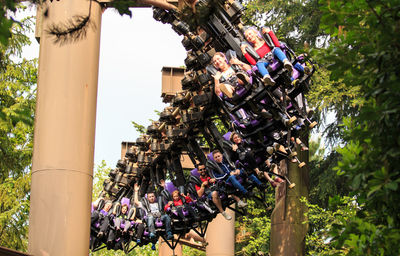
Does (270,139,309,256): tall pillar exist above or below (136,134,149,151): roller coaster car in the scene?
below

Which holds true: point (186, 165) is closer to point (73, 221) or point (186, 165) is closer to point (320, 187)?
point (320, 187)

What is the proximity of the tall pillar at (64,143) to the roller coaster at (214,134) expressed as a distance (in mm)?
1985

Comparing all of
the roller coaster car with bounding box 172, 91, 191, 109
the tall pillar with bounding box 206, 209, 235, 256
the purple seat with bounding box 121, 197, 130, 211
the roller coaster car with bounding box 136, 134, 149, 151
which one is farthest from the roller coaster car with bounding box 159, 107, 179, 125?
the tall pillar with bounding box 206, 209, 235, 256

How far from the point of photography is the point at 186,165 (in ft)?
64.8

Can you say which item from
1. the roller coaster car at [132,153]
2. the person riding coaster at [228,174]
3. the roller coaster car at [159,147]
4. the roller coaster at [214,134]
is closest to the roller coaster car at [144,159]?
the roller coaster at [214,134]

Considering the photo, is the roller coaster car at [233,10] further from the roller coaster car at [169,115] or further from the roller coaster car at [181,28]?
the roller coaster car at [169,115]

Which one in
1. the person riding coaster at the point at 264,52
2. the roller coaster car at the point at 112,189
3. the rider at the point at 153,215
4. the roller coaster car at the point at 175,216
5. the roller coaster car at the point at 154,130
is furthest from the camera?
the roller coaster car at the point at 112,189

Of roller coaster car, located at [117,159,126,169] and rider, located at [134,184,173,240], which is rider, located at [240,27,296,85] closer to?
rider, located at [134,184,173,240]

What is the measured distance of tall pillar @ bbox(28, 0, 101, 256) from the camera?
10773 millimetres

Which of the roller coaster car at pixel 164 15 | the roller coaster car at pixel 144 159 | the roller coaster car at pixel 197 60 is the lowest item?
the roller coaster car at pixel 144 159

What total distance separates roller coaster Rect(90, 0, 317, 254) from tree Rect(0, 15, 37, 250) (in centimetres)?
584

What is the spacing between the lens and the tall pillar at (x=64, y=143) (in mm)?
10773

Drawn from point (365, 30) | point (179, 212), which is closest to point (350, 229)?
point (365, 30)

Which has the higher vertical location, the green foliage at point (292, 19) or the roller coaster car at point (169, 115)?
the green foliage at point (292, 19)
